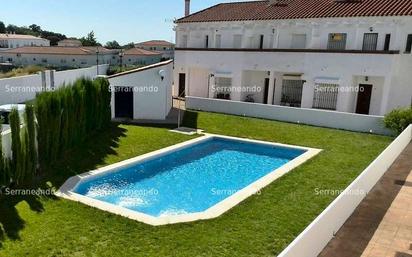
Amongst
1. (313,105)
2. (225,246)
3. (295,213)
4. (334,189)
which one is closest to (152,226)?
(225,246)

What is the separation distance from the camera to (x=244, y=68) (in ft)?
104

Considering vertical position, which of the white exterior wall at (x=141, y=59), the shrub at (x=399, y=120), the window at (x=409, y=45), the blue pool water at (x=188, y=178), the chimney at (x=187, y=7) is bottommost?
the blue pool water at (x=188, y=178)

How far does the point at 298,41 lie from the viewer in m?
30.1

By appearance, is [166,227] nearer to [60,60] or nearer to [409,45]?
[409,45]

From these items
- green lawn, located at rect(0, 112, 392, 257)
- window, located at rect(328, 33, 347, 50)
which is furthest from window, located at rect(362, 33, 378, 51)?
green lawn, located at rect(0, 112, 392, 257)

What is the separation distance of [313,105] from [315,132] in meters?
6.79

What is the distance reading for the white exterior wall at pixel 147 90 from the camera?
24266mm

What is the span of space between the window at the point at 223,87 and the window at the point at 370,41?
11473 mm

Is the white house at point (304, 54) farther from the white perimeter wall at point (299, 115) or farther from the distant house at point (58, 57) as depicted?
the distant house at point (58, 57)

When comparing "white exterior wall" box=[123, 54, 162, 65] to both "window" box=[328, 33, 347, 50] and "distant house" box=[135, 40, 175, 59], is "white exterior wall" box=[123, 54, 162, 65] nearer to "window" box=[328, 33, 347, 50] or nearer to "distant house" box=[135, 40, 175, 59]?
"distant house" box=[135, 40, 175, 59]

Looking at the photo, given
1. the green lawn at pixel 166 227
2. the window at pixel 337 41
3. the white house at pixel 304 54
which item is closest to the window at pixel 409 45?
the white house at pixel 304 54

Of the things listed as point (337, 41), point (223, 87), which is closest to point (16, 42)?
point (223, 87)

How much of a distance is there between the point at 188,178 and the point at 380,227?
791cm

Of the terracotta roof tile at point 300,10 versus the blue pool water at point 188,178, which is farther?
the terracotta roof tile at point 300,10
